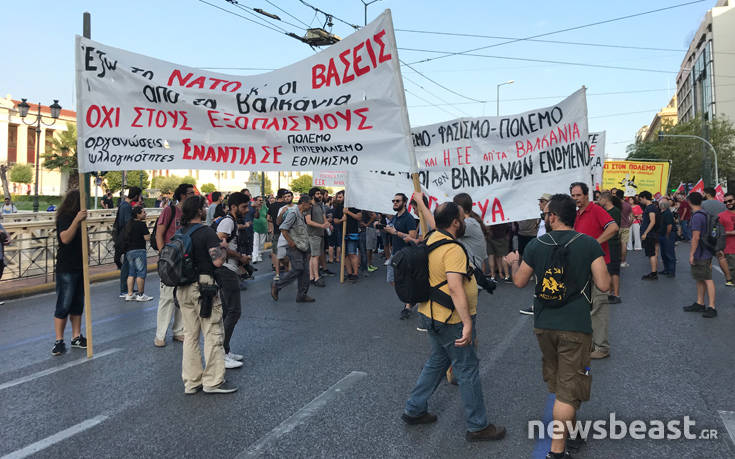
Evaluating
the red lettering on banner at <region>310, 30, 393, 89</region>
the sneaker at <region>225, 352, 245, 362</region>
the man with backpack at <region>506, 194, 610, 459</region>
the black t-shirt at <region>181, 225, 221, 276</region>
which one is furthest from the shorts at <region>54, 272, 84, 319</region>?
the man with backpack at <region>506, 194, 610, 459</region>

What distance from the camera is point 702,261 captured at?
24.6 ft

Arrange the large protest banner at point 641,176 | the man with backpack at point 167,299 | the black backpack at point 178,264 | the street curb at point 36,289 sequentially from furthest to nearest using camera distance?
the large protest banner at point 641,176 → the street curb at point 36,289 → the man with backpack at point 167,299 → the black backpack at point 178,264

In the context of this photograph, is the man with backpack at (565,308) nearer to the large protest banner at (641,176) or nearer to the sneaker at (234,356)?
the sneaker at (234,356)

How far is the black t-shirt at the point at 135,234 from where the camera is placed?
8.66 metres

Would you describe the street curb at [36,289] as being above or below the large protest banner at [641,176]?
below

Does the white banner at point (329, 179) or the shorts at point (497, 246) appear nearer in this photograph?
the shorts at point (497, 246)

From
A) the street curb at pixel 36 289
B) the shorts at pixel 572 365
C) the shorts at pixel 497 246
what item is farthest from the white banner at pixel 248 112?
the shorts at pixel 497 246

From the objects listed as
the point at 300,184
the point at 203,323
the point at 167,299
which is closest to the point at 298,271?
the point at 167,299

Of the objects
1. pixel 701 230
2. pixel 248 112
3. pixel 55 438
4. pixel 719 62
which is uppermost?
pixel 719 62

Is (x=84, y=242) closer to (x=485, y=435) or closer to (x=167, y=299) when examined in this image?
(x=167, y=299)

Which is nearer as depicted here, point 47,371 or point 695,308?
point 47,371

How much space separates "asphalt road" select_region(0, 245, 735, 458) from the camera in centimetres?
357

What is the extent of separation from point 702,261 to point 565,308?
17.5 ft

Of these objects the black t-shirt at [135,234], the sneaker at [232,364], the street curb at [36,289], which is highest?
the black t-shirt at [135,234]
